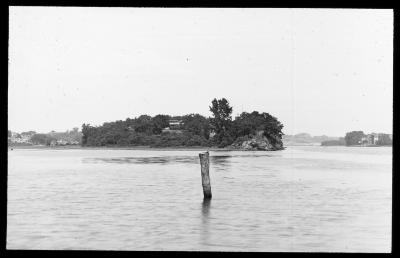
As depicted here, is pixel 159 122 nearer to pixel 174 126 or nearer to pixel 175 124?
pixel 175 124

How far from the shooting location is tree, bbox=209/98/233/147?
8244 centimetres

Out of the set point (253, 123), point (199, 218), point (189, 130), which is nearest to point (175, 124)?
point (189, 130)

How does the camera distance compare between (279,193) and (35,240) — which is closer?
(35,240)

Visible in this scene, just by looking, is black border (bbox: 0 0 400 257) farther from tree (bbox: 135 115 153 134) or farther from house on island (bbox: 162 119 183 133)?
house on island (bbox: 162 119 183 133)

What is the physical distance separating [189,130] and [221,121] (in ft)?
15.4

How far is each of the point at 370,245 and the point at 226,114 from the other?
245 ft

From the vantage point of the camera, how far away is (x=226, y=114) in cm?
8400

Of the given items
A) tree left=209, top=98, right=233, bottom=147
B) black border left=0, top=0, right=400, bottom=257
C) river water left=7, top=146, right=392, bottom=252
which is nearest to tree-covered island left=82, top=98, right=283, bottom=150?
tree left=209, top=98, right=233, bottom=147

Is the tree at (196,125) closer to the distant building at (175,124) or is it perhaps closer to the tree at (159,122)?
the distant building at (175,124)

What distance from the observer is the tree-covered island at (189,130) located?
80875mm
